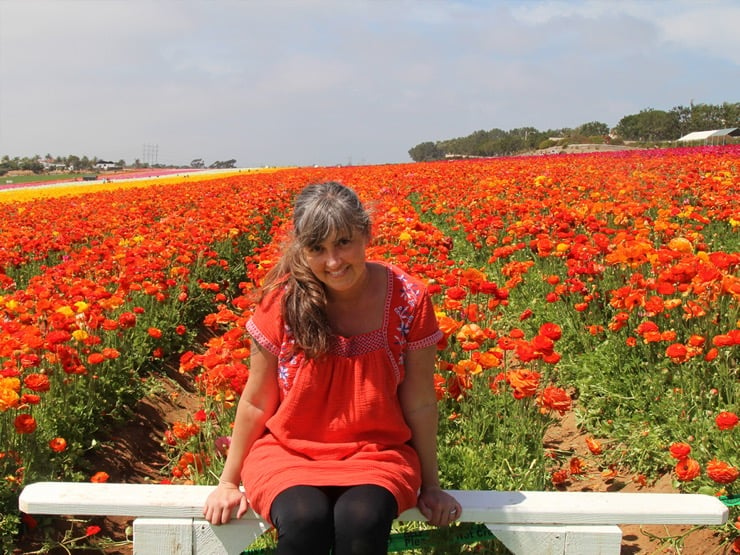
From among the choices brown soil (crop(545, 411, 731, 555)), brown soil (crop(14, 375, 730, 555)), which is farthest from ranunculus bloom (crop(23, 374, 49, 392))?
brown soil (crop(545, 411, 731, 555))

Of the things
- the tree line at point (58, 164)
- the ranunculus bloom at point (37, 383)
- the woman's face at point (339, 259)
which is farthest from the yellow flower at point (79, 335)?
the tree line at point (58, 164)

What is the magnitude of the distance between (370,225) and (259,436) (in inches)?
30.1

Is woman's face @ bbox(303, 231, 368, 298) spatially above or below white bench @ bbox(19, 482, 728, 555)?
above

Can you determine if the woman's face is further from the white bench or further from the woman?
the white bench

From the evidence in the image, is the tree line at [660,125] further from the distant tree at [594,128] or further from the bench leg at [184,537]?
the bench leg at [184,537]

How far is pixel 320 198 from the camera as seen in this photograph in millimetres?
2113

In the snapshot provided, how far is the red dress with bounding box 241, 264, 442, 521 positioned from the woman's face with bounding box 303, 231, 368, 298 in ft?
0.52

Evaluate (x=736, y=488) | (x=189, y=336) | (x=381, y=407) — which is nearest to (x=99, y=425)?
(x=189, y=336)

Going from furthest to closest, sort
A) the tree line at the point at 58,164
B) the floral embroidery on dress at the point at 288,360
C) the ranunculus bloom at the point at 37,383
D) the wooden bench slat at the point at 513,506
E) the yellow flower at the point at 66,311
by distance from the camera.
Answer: the tree line at the point at 58,164
the yellow flower at the point at 66,311
the ranunculus bloom at the point at 37,383
the floral embroidery on dress at the point at 288,360
the wooden bench slat at the point at 513,506

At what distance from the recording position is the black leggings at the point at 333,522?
1861mm

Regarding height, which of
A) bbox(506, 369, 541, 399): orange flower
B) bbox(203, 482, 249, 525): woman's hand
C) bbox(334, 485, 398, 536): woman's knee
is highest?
bbox(506, 369, 541, 399): orange flower

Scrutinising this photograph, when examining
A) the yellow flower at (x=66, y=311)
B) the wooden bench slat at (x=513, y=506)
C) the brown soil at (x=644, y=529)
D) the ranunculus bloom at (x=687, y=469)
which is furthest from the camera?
the yellow flower at (x=66, y=311)

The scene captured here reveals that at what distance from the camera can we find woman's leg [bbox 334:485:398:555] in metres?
1.86

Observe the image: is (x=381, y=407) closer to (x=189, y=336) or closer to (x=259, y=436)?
(x=259, y=436)
